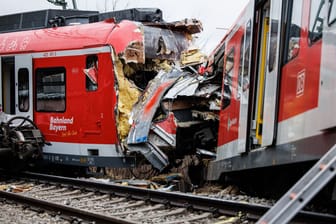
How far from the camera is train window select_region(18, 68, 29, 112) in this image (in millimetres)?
12209

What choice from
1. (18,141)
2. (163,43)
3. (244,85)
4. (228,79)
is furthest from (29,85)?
(244,85)

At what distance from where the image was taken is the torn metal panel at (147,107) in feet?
35.5

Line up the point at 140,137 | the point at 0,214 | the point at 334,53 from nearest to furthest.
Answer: the point at 334,53 → the point at 0,214 → the point at 140,137

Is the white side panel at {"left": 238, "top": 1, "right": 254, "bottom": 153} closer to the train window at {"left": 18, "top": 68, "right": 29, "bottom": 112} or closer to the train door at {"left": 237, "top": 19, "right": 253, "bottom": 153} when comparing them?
the train door at {"left": 237, "top": 19, "right": 253, "bottom": 153}

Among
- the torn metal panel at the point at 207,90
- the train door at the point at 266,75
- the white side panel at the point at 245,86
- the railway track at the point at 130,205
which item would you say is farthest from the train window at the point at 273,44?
the torn metal panel at the point at 207,90

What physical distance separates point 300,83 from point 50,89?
789 centimetres

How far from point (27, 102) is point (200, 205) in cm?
632

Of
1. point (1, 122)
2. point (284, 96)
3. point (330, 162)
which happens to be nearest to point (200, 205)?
point (284, 96)

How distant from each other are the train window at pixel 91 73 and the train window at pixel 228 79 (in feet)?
9.40

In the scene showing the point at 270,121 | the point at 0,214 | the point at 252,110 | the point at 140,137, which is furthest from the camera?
the point at 140,137

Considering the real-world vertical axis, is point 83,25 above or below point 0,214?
above

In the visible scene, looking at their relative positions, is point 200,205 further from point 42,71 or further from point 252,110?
point 42,71

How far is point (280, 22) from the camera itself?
5566 millimetres

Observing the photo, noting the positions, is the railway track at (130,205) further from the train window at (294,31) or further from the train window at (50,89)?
the train window at (50,89)
